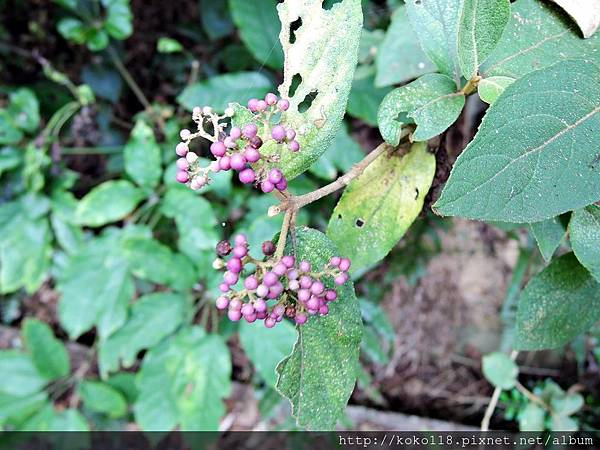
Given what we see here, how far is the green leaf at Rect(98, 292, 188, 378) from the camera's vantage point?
1.24 meters

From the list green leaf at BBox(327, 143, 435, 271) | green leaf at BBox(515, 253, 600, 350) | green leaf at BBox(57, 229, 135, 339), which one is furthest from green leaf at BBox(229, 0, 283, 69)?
green leaf at BBox(515, 253, 600, 350)

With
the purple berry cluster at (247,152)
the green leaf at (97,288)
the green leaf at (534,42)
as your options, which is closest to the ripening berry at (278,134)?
the purple berry cluster at (247,152)

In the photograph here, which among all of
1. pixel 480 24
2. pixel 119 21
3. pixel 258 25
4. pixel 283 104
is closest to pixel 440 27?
pixel 480 24

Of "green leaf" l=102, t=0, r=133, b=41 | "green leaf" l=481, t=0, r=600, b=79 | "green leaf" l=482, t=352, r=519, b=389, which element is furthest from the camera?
"green leaf" l=102, t=0, r=133, b=41

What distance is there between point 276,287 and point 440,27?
30 centimetres

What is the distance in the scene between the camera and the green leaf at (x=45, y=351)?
1.42 m

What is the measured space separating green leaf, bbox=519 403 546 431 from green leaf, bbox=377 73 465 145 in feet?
2.70

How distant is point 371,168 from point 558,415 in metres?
0.77

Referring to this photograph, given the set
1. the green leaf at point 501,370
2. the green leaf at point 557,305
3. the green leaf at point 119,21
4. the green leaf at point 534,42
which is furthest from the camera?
the green leaf at point 119,21

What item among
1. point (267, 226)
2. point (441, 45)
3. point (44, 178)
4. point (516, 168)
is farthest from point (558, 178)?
point (44, 178)

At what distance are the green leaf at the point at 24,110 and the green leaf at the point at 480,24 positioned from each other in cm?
120

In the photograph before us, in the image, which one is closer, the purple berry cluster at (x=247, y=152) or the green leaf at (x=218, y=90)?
the purple berry cluster at (x=247, y=152)

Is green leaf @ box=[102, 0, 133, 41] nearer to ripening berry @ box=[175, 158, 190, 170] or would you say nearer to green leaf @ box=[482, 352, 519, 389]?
ripening berry @ box=[175, 158, 190, 170]

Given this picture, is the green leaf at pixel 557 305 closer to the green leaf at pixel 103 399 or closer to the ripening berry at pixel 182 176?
the ripening berry at pixel 182 176
